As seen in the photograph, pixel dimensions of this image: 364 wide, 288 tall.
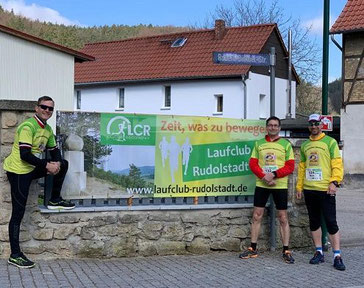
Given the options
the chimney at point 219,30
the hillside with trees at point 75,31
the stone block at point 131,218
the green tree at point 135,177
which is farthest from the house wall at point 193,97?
the hillside with trees at point 75,31

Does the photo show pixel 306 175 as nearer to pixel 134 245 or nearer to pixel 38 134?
pixel 134 245

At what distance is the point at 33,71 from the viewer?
80.1ft

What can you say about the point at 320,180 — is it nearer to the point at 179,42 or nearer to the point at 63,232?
the point at 63,232

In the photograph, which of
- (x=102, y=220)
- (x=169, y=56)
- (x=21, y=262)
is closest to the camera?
(x=21, y=262)

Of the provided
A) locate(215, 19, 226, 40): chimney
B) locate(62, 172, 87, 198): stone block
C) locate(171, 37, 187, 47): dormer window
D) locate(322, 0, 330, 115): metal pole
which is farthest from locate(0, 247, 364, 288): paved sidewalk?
locate(171, 37, 187, 47): dormer window

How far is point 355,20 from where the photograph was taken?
22734 mm

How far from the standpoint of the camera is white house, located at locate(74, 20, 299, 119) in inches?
1389

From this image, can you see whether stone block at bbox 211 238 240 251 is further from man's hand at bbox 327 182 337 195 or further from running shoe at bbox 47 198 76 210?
running shoe at bbox 47 198 76 210

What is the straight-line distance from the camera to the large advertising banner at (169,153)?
306 inches

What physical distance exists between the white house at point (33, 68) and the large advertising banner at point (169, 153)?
16722 millimetres

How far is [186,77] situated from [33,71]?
1418cm

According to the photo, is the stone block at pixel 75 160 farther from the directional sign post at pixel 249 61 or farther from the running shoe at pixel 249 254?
the running shoe at pixel 249 254

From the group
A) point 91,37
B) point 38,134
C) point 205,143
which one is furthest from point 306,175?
point 91,37

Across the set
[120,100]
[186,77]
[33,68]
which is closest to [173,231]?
[33,68]
